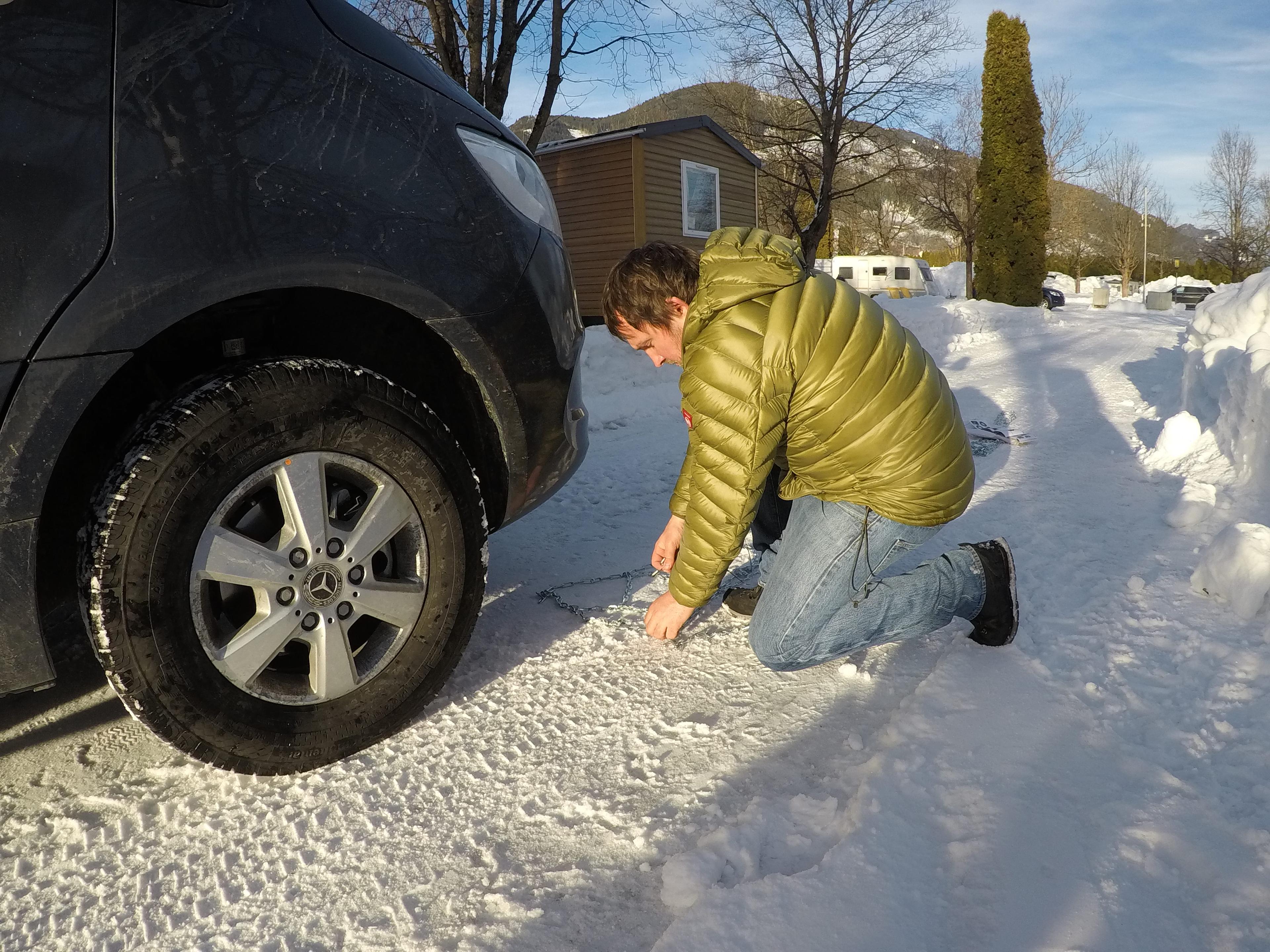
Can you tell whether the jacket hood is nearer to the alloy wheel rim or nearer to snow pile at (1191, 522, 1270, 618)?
the alloy wheel rim

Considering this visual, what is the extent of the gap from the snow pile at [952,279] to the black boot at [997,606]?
48358 millimetres

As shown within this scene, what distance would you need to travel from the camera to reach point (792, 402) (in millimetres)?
2312

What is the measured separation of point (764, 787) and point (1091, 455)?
3.65 metres

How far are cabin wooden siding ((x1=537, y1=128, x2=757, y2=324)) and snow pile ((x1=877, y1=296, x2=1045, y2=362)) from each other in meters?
4.01

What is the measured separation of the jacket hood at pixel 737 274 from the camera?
222 cm

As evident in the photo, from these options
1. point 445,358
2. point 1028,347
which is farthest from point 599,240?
point 445,358

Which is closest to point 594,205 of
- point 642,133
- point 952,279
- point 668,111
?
point 642,133

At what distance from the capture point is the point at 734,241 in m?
2.29

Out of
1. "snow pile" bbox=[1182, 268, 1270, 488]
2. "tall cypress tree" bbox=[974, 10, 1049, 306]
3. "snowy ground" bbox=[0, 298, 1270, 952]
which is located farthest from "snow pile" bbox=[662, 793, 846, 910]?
"tall cypress tree" bbox=[974, 10, 1049, 306]

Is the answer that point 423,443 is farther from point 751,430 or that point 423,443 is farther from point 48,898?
point 48,898

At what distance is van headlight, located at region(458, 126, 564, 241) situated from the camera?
7.44 ft

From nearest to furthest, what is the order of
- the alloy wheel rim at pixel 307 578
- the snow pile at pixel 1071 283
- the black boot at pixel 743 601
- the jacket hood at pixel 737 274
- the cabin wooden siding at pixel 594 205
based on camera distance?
1. the alloy wheel rim at pixel 307 578
2. the jacket hood at pixel 737 274
3. the black boot at pixel 743 601
4. the cabin wooden siding at pixel 594 205
5. the snow pile at pixel 1071 283

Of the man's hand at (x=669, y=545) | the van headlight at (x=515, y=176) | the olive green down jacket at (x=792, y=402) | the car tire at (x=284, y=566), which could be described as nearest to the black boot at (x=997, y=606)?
the olive green down jacket at (x=792, y=402)

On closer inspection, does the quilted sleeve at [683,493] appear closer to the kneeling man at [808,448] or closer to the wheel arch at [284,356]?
the kneeling man at [808,448]
